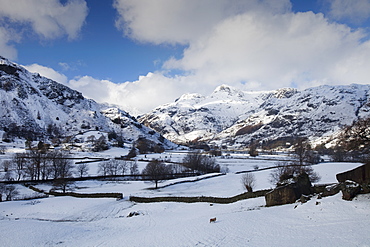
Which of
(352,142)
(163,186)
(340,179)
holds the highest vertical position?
(352,142)

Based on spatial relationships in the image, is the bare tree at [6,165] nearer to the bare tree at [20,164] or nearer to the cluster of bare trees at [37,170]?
the cluster of bare trees at [37,170]

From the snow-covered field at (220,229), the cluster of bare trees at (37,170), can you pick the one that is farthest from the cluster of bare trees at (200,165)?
the snow-covered field at (220,229)

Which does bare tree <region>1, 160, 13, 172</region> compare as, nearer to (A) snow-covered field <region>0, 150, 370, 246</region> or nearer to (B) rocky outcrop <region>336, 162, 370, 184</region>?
(A) snow-covered field <region>0, 150, 370, 246</region>

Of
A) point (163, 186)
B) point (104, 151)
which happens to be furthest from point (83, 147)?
point (163, 186)

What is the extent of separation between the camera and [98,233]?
2155 cm

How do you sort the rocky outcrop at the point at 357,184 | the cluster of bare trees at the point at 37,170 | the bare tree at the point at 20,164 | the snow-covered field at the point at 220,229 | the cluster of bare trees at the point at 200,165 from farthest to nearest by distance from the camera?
the cluster of bare trees at the point at 200,165 → the bare tree at the point at 20,164 → the cluster of bare trees at the point at 37,170 → the rocky outcrop at the point at 357,184 → the snow-covered field at the point at 220,229

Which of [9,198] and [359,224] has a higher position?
[359,224]

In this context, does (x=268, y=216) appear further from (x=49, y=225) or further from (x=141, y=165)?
(x=141, y=165)

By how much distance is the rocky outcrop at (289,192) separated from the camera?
2328 centimetres

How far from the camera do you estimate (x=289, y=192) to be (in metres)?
23.4

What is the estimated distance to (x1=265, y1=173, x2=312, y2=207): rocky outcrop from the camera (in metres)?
23.3

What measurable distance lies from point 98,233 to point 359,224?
20761 millimetres

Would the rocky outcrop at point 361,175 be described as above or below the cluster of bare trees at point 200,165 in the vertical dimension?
above

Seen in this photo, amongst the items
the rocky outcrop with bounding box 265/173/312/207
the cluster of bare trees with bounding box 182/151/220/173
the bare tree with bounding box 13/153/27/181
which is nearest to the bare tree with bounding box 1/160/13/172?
the bare tree with bounding box 13/153/27/181
